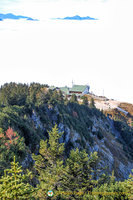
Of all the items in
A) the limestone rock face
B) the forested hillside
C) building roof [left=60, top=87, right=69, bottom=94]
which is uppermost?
building roof [left=60, top=87, right=69, bottom=94]

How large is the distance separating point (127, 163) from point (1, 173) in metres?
69.2

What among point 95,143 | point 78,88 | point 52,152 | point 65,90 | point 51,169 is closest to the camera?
point 51,169

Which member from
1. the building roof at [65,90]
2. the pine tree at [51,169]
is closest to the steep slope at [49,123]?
the pine tree at [51,169]

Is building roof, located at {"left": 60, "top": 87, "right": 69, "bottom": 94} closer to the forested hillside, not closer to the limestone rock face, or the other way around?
the limestone rock face

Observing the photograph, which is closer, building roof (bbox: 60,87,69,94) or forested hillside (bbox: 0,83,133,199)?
forested hillside (bbox: 0,83,133,199)

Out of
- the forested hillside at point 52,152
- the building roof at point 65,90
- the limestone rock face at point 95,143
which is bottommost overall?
the limestone rock face at point 95,143

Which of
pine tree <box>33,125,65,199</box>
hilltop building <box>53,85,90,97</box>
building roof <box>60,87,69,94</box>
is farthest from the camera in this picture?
building roof <box>60,87,69,94</box>

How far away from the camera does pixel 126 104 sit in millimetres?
176625

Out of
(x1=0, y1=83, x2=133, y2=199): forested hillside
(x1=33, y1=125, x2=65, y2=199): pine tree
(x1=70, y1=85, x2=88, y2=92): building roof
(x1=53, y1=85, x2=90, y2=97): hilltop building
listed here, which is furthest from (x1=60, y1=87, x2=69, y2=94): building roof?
(x1=33, y1=125, x2=65, y2=199): pine tree

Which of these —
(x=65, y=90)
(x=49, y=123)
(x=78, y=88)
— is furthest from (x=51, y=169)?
(x=78, y=88)

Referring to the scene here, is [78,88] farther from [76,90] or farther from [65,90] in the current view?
[65,90]

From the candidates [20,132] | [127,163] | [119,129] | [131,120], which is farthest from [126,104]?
[20,132]

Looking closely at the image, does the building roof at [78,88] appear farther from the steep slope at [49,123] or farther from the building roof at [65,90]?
the steep slope at [49,123]

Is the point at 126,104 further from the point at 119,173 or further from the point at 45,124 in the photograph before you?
the point at 45,124
